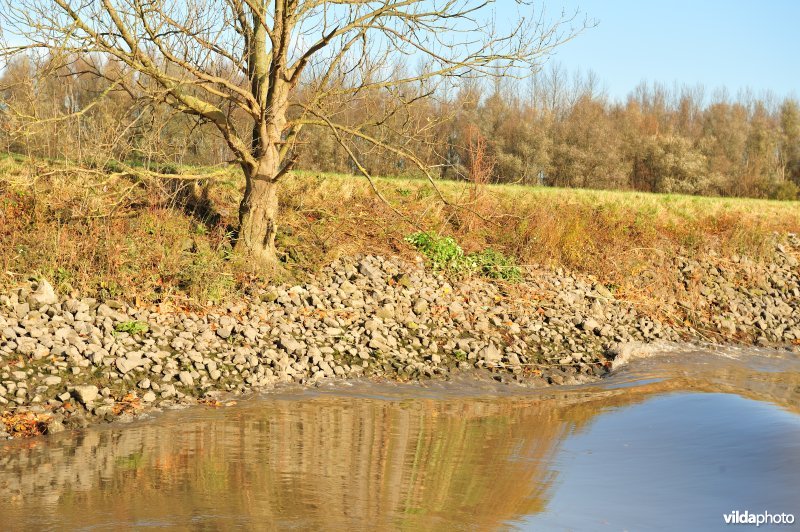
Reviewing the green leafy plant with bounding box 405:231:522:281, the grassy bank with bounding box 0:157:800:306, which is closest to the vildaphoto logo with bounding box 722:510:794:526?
the grassy bank with bounding box 0:157:800:306

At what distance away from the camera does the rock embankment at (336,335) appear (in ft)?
32.6

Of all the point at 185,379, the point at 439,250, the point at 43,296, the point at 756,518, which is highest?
the point at 439,250

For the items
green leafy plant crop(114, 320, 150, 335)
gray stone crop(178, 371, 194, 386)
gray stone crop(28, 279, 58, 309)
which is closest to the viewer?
gray stone crop(178, 371, 194, 386)

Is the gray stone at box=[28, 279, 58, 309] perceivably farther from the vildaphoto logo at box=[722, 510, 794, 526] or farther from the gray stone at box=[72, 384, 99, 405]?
the vildaphoto logo at box=[722, 510, 794, 526]

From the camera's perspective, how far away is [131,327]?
11320mm

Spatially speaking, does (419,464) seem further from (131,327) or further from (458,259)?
(458,259)

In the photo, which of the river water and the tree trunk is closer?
the river water

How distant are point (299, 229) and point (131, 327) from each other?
488 centimetres

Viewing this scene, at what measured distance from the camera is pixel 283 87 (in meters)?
13.8

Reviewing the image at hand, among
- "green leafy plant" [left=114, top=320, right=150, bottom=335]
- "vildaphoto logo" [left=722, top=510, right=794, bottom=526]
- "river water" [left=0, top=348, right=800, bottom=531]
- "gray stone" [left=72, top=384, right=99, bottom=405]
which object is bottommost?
"river water" [left=0, top=348, right=800, bottom=531]

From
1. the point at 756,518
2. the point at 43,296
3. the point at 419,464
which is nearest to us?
the point at 756,518

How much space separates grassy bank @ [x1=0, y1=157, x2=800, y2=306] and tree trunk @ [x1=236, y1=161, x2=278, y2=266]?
0.37 metres

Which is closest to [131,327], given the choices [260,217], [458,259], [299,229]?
[260,217]

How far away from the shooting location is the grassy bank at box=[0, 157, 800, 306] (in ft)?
41.7
